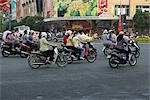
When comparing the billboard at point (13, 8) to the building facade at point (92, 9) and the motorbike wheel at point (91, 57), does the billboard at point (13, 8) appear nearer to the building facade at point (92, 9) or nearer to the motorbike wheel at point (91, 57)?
the building facade at point (92, 9)

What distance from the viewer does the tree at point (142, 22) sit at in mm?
68500

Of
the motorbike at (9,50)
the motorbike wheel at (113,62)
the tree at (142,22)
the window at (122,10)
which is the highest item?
the window at (122,10)

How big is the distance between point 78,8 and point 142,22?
1336 cm

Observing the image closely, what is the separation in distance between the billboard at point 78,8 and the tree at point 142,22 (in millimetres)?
8756

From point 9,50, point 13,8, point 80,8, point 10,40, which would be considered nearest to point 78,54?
point 9,50

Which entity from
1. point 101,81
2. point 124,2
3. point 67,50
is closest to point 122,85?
point 101,81

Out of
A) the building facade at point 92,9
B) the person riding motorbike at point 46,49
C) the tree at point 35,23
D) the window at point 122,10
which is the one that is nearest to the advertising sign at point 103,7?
the building facade at point 92,9

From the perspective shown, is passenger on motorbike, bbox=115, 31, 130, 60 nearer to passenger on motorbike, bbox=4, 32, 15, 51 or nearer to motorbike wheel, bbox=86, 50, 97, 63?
motorbike wheel, bbox=86, 50, 97, 63

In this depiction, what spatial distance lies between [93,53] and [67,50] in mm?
1683

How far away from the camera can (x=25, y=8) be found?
106750mm

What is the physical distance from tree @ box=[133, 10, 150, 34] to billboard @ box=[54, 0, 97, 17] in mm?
8756

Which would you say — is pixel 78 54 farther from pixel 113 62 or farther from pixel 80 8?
pixel 80 8

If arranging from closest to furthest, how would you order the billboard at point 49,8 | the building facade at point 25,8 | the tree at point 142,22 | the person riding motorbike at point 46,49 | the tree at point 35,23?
the person riding motorbike at point 46,49
the tree at point 142,22
the tree at point 35,23
the billboard at point 49,8
the building facade at point 25,8

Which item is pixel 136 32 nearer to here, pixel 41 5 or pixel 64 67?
pixel 41 5
